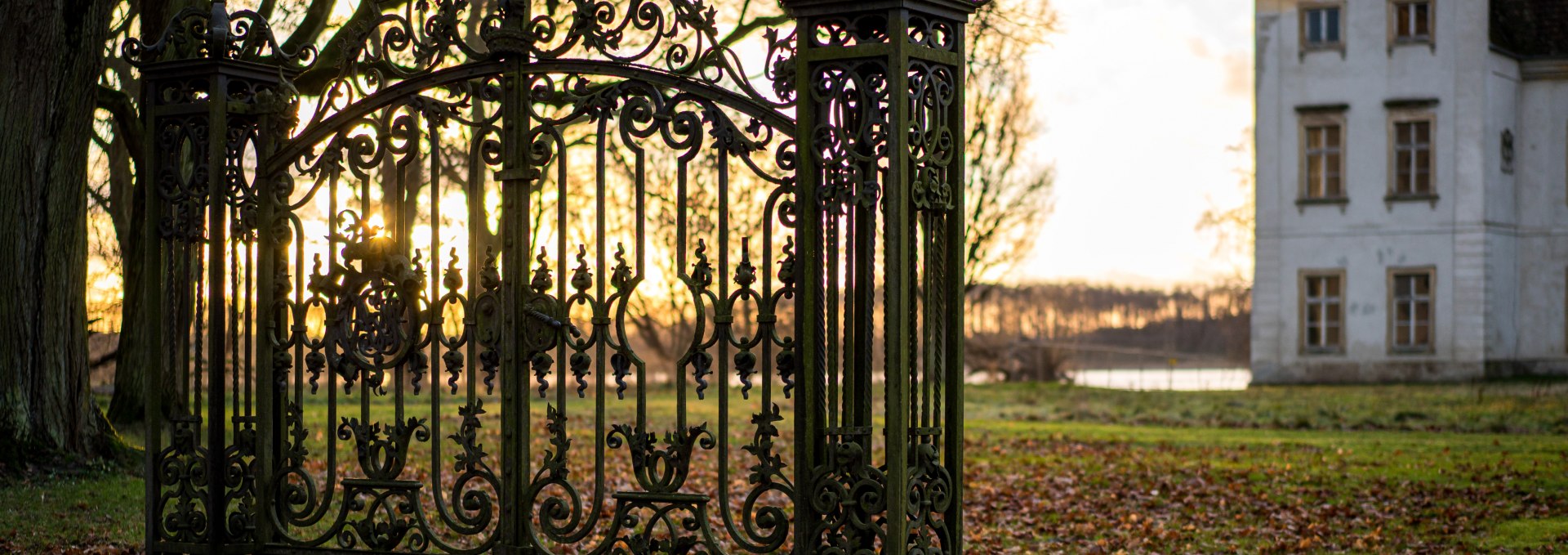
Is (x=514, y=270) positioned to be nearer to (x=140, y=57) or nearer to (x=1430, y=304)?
(x=140, y=57)

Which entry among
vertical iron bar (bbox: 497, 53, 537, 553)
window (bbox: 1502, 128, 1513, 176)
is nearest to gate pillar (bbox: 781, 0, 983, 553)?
vertical iron bar (bbox: 497, 53, 537, 553)

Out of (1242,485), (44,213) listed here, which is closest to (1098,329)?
(1242,485)

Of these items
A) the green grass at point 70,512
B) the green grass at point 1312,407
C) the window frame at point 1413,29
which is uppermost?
the window frame at point 1413,29

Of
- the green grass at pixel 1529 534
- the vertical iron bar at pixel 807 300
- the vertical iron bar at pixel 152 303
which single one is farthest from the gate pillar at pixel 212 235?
the green grass at pixel 1529 534

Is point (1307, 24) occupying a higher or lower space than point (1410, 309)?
higher

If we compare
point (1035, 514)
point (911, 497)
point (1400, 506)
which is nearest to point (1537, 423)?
point (1400, 506)

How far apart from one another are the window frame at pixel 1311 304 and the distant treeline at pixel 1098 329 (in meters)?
3.32

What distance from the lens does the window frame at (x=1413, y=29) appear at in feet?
94.7

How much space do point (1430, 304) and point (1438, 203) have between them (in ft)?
6.31

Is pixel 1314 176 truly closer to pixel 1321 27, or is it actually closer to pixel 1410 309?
pixel 1321 27

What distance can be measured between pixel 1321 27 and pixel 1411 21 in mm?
1659

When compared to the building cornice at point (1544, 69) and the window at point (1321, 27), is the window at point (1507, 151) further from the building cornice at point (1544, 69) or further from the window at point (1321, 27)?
the window at point (1321, 27)

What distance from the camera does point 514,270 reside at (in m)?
5.82

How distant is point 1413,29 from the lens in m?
29.2
